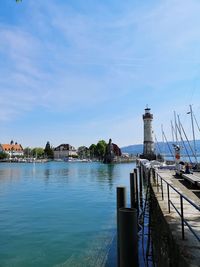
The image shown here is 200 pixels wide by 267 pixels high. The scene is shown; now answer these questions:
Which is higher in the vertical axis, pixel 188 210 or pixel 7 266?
pixel 188 210

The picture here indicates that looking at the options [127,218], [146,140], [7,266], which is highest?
[146,140]

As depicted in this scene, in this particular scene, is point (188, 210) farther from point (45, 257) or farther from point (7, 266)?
point (7, 266)

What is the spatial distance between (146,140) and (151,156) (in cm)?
673

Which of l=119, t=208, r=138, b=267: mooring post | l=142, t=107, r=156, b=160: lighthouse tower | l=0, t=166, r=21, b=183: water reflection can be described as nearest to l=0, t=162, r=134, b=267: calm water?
l=119, t=208, r=138, b=267: mooring post

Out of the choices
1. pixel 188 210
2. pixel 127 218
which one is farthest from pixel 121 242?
pixel 188 210

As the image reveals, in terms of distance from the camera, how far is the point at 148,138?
103 m

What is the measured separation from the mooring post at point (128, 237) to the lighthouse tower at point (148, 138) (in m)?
92.8

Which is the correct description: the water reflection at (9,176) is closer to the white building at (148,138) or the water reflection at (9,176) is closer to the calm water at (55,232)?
the calm water at (55,232)

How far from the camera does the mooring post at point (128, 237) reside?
6.58 metres

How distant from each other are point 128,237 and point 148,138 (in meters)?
98.0

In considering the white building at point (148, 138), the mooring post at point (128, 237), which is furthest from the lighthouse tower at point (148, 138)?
the mooring post at point (128, 237)

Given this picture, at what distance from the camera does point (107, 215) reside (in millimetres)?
24547

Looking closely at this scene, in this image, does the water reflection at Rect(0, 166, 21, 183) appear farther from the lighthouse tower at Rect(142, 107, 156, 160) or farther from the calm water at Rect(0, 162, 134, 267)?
the lighthouse tower at Rect(142, 107, 156, 160)

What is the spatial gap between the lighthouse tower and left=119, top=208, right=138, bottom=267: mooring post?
9276cm
